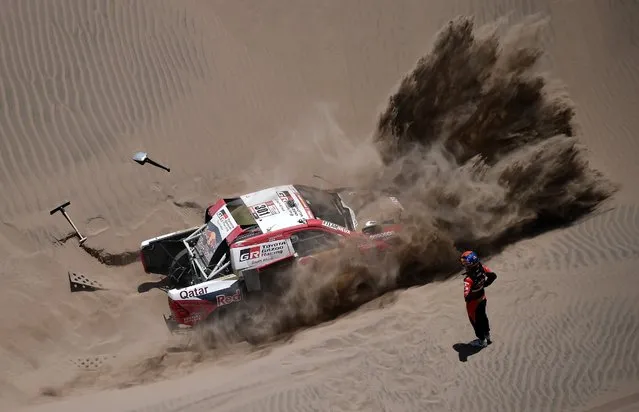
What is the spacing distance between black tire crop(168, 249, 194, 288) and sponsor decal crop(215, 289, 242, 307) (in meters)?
0.91

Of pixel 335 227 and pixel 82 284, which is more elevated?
pixel 82 284

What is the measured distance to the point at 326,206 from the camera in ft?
30.7

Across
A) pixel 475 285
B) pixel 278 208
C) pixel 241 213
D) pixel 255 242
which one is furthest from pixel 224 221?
pixel 475 285

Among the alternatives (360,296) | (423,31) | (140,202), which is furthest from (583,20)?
(140,202)

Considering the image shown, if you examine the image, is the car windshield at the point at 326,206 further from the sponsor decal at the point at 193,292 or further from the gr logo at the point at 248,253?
the sponsor decal at the point at 193,292

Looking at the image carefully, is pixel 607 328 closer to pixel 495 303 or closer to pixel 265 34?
pixel 495 303

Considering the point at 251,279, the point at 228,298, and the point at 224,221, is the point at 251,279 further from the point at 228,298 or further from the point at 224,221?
the point at 224,221

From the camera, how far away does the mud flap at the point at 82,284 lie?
10.1m

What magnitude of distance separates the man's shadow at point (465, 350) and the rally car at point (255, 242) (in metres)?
1.79

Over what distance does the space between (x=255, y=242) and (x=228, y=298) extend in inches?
34.1

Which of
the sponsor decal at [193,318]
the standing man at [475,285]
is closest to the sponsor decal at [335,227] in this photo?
the standing man at [475,285]

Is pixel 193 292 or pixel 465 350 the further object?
pixel 193 292

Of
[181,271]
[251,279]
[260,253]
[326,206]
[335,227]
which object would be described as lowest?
[251,279]

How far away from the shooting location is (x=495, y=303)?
9000 millimetres
